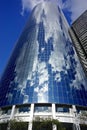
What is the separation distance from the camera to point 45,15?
101m

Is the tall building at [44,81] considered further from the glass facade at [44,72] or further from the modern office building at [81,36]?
the modern office building at [81,36]

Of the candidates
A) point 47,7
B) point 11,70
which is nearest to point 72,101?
point 11,70

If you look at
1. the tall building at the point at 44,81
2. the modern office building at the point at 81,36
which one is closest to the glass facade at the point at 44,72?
the tall building at the point at 44,81

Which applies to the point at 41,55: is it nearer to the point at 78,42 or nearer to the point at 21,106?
the point at 21,106

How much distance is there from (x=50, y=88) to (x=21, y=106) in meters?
11.5

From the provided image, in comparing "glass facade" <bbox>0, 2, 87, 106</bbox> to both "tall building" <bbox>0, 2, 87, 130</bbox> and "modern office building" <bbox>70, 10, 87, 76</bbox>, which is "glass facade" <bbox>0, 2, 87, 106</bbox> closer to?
"tall building" <bbox>0, 2, 87, 130</bbox>

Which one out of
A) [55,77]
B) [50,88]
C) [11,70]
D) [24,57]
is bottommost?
[50,88]

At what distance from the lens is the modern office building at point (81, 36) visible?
101m

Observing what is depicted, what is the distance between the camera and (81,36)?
117 metres

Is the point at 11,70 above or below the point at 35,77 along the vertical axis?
above

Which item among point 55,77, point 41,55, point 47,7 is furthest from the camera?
point 47,7

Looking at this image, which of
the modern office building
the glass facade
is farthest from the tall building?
the modern office building

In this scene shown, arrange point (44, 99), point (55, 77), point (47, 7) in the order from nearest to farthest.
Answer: point (44, 99)
point (55, 77)
point (47, 7)

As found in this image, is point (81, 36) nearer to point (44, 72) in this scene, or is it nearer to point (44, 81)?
point (44, 72)
